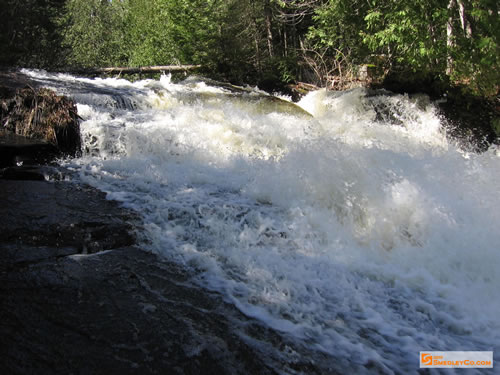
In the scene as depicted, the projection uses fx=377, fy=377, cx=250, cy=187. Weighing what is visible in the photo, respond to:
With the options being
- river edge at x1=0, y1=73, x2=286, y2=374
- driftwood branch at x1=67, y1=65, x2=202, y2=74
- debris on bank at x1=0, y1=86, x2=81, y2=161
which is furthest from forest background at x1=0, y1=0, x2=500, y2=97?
debris on bank at x1=0, y1=86, x2=81, y2=161

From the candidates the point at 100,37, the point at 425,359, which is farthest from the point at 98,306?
the point at 100,37

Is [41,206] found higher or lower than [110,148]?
lower

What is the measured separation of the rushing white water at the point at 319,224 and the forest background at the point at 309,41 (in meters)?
3.32

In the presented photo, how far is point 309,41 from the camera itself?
17062 mm

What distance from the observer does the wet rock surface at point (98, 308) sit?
2350 mm

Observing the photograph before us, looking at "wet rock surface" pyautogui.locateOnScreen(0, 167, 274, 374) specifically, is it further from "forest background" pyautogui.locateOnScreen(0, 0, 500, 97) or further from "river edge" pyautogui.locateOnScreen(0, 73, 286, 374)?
"forest background" pyautogui.locateOnScreen(0, 0, 500, 97)

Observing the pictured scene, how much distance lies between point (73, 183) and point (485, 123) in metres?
10.3

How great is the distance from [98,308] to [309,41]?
16.5 metres

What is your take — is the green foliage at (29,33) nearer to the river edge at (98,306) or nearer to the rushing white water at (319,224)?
the rushing white water at (319,224)

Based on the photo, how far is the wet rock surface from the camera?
2.35 m

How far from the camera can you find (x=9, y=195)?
15.0ft

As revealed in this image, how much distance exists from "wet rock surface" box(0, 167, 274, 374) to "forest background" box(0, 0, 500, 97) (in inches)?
305

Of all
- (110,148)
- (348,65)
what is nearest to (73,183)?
(110,148)

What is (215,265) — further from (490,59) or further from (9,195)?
(490,59)
